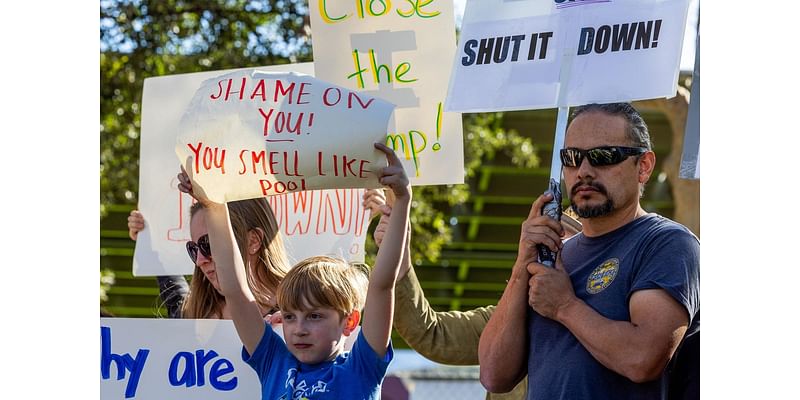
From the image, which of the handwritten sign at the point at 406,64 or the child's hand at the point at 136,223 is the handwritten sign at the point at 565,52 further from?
the child's hand at the point at 136,223

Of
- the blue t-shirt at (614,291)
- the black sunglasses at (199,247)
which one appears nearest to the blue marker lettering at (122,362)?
the black sunglasses at (199,247)

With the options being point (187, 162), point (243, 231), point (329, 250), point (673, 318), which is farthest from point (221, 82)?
point (673, 318)

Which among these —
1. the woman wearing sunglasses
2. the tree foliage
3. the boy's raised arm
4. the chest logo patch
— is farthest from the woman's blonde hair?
the tree foliage

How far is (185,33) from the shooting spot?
278 inches

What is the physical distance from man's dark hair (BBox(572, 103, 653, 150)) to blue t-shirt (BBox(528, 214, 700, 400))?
7.6 inches

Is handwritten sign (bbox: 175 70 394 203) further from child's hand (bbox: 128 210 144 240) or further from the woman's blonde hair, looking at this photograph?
child's hand (bbox: 128 210 144 240)

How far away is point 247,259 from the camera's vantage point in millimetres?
3531

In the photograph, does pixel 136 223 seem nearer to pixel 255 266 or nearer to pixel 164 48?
pixel 255 266

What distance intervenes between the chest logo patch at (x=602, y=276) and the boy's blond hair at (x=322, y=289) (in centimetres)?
64

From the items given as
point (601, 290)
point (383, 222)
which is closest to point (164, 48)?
point (383, 222)

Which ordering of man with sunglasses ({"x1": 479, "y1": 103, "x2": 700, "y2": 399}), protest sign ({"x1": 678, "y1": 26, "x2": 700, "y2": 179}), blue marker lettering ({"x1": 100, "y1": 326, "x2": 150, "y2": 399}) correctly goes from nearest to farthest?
man with sunglasses ({"x1": 479, "y1": 103, "x2": 700, "y2": 399}) < protest sign ({"x1": 678, "y1": 26, "x2": 700, "y2": 179}) < blue marker lettering ({"x1": 100, "y1": 326, "x2": 150, "y2": 399})

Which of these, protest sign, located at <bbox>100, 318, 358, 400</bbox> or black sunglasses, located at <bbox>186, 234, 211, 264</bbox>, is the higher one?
black sunglasses, located at <bbox>186, 234, 211, 264</bbox>

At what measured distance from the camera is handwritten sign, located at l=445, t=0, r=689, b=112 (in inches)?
114
